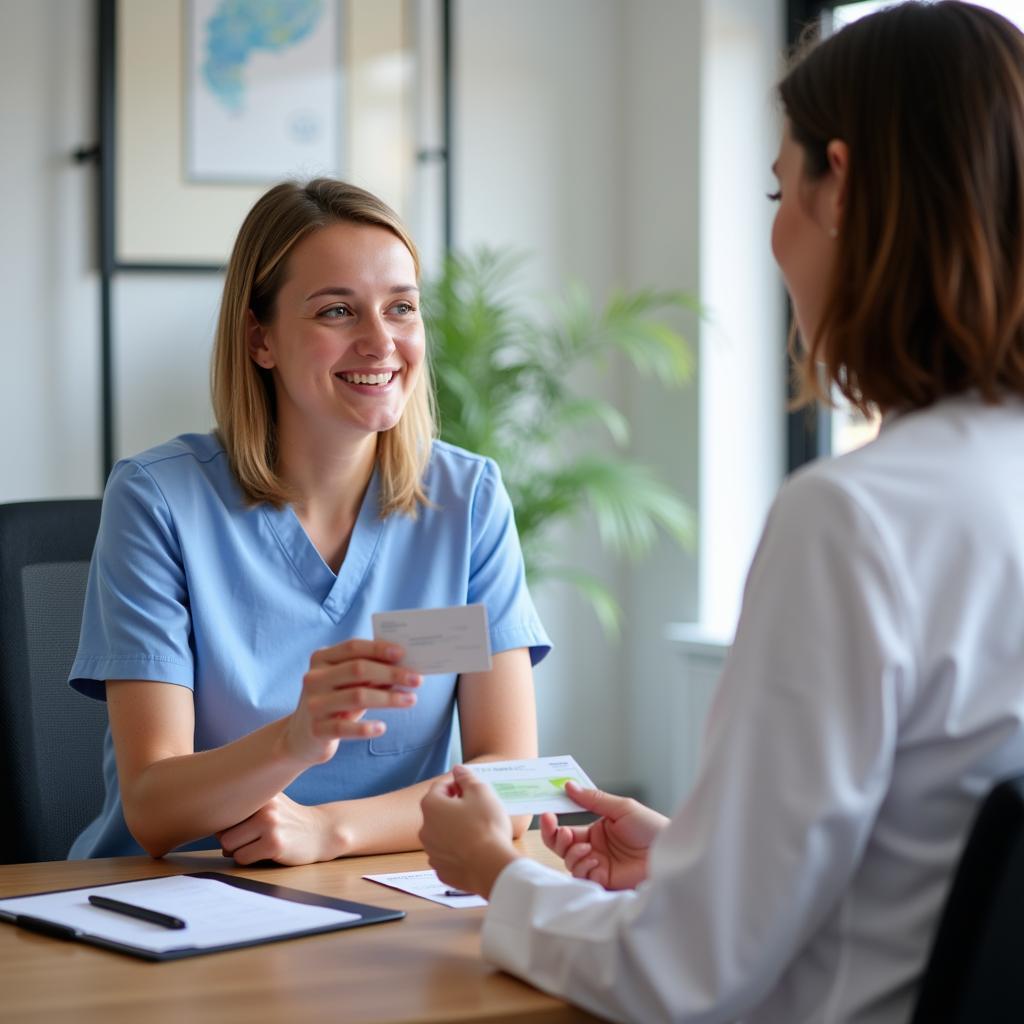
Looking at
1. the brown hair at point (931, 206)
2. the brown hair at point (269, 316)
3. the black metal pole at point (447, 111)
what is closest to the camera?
the brown hair at point (931, 206)

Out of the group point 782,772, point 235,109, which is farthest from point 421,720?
point 235,109

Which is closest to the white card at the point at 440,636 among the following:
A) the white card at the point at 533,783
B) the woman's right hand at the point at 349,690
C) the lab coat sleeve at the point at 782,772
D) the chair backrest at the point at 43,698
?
the woman's right hand at the point at 349,690

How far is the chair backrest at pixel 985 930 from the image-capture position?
0.85 meters

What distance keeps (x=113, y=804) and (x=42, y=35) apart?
2729 mm

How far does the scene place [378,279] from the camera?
6.44 ft

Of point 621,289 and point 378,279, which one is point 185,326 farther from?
point 378,279

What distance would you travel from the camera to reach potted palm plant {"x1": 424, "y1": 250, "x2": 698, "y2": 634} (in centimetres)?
375

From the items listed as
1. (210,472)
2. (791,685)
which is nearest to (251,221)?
(210,472)

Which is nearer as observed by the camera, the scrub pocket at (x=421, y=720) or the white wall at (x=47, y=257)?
the scrub pocket at (x=421, y=720)

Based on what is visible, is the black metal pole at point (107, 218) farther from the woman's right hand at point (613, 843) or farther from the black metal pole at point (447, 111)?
the woman's right hand at point (613, 843)

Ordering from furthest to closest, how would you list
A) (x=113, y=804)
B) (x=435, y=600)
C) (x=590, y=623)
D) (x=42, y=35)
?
(x=590, y=623) → (x=42, y=35) → (x=435, y=600) → (x=113, y=804)

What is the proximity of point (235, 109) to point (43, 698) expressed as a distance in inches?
96.6

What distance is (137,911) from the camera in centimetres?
129

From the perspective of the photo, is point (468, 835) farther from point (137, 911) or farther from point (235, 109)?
point (235, 109)
